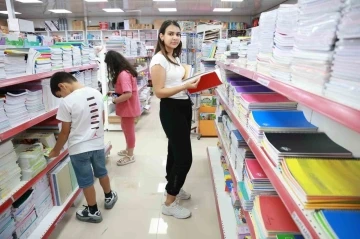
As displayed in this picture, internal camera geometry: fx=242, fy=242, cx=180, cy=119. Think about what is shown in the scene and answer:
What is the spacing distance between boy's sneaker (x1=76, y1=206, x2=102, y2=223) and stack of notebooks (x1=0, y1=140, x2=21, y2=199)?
0.80 meters

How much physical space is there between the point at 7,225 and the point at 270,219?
5.96ft

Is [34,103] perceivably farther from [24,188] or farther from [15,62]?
[24,188]

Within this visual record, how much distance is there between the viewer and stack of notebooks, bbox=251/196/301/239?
1.05 metres

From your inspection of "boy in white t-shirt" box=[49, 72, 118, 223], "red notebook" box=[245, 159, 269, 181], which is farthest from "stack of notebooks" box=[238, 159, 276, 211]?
"boy in white t-shirt" box=[49, 72, 118, 223]

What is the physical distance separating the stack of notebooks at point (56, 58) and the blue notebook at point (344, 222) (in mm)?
2439

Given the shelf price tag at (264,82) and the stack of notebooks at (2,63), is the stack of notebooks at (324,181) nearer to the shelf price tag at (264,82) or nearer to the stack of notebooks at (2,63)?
the shelf price tag at (264,82)

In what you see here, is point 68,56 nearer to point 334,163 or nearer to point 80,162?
point 80,162

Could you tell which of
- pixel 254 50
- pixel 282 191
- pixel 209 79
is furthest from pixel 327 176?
pixel 209 79

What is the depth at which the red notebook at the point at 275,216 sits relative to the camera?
106cm

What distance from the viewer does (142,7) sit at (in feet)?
33.0

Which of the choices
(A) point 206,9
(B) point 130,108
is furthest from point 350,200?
(A) point 206,9

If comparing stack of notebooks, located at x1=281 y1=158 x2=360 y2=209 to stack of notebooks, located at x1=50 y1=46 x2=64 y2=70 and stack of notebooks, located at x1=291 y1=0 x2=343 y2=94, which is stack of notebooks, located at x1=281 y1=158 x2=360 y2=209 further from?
stack of notebooks, located at x1=50 y1=46 x2=64 y2=70

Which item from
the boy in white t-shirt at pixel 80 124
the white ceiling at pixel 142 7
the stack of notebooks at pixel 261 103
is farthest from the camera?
the white ceiling at pixel 142 7

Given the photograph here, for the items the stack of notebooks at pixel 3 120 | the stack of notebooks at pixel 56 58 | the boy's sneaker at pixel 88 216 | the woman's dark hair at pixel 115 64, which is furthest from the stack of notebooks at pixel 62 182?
the woman's dark hair at pixel 115 64
